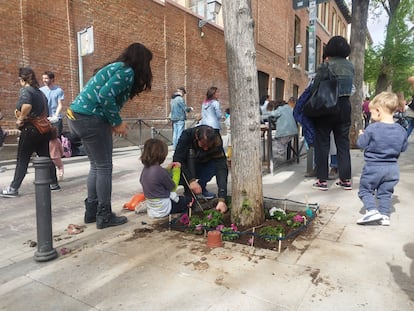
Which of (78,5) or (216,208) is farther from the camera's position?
(78,5)

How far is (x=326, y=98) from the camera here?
14.3 ft

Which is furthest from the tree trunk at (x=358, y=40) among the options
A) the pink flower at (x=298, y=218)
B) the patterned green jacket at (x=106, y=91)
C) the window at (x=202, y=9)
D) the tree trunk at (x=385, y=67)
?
the tree trunk at (x=385, y=67)

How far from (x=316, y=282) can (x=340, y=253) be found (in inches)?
22.4

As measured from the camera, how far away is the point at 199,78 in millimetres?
14609

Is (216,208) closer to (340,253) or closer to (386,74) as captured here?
(340,253)

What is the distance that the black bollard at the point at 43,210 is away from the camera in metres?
2.54

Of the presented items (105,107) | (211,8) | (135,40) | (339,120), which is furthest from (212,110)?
(211,8)

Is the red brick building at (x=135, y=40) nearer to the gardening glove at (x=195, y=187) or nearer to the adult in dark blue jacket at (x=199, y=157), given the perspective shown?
the adult in dark blue jacket at (x=199, y=157)

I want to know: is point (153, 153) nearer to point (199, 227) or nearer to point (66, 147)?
point (199, 227)

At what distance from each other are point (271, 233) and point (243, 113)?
42.2 inches

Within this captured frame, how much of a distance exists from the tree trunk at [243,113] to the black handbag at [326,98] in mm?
1626

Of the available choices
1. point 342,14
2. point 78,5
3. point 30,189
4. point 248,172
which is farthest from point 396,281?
point 342,14

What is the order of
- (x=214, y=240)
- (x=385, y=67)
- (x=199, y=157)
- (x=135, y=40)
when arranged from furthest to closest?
(x=385, y=67), (x=135, y=40), (x=199, y=157), (x=214, y=240)

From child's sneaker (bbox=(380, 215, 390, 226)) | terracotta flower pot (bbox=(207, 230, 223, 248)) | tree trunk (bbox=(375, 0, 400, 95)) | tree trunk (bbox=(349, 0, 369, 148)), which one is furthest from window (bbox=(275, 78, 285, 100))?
terracotta flower pot (bbox=(207, 230, 223, 248))
